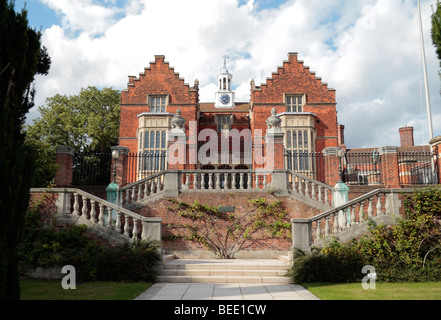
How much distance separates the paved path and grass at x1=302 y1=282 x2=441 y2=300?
1.18ft

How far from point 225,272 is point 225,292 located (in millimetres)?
1795

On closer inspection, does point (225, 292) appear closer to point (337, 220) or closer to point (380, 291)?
point (380, 291)

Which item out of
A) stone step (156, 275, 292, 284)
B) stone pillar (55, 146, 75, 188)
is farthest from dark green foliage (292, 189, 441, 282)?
stone pillar (55, 146, 75, 188)

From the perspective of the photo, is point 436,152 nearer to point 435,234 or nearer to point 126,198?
point 435,234

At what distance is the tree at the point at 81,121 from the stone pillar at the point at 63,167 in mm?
14699

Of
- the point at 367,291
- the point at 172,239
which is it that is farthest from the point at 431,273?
the point at 172,239

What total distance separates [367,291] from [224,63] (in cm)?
4983

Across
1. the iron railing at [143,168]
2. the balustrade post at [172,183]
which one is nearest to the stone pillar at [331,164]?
the balustrade post at [172,183]

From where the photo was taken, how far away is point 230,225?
41.0 ft

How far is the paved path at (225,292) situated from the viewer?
705 centimetres

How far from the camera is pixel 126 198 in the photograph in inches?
503

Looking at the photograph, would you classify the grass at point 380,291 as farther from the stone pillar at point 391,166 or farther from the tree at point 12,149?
the stone pillar at point 391,166

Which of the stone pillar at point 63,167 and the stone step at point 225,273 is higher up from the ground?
the stone pillar at point 63,167

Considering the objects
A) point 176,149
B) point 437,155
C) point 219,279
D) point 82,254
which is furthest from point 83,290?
point 437,155
